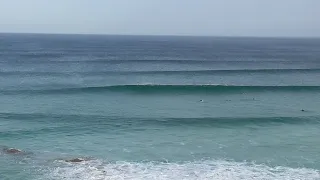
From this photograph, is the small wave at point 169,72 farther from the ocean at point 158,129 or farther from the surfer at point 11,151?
the surfer at point 11,151

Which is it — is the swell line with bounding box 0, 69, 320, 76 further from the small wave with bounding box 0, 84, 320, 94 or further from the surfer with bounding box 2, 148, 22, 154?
the surfer with bounding box 2, 148, 22, 154

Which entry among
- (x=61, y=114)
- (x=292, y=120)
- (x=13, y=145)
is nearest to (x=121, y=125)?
(x=61, y=114)

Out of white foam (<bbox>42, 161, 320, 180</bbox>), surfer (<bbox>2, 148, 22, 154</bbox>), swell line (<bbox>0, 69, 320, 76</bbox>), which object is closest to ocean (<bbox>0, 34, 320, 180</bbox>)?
white foam (<bbox>42, 161, 320, 180</bbox>)

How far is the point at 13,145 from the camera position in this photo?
24.5 m

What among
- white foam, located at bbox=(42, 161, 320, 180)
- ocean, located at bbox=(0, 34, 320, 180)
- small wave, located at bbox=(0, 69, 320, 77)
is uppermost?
small wave, located at bbox=(0, 69, 320, 77)

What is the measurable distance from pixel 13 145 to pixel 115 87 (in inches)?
866

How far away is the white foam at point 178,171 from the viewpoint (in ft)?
64.4

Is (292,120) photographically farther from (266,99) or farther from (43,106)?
(43,106)

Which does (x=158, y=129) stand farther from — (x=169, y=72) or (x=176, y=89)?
(x=169, y=72)

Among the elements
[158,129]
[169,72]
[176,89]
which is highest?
[169,72]

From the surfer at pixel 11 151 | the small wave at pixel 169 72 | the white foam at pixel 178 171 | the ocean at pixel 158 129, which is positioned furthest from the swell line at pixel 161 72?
the white foam at pixel 178 171

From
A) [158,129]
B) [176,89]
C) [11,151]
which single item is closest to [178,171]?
[158,129]

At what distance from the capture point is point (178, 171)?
2052 centimetres

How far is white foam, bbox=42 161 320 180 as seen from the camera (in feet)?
64.4
